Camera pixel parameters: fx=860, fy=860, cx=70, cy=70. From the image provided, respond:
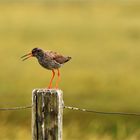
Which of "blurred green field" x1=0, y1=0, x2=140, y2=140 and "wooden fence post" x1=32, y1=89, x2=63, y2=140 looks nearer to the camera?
"wooden fence post" x1=32, y1=89, x2=63, y2=140

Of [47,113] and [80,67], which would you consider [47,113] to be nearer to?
[47,113]

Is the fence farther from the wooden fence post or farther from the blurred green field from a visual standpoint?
the blurred green field

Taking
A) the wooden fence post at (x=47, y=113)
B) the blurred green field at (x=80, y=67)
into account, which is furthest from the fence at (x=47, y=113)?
the blurred green field at (x=80, y=67)

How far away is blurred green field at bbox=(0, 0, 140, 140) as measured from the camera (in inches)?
396

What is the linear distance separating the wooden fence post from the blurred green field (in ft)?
9.73

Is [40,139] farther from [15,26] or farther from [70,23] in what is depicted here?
[70,23]

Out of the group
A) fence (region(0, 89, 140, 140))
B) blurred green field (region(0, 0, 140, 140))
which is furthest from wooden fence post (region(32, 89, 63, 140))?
blurred green field (region(0, 0, 140, 140))

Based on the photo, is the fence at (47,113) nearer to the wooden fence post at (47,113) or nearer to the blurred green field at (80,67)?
the wooden fence post at (47,113)

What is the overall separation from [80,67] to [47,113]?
8.90 meters

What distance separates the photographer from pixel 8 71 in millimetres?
14227

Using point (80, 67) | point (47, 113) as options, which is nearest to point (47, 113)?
point (47, 113)

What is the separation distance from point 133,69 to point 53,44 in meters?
4.08

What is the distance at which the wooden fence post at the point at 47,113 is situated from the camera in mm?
5930

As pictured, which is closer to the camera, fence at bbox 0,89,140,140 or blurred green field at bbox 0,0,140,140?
fence at bbox 0,89,140,140
